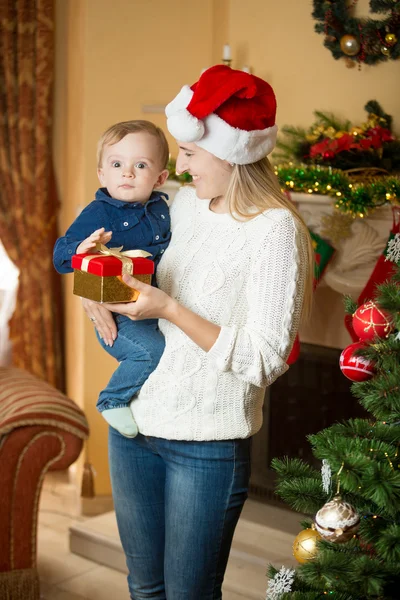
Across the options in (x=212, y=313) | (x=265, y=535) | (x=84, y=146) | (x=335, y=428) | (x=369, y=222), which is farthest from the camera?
(x=84, y=146)

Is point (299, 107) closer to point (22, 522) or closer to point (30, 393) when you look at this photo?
point (30, 393)

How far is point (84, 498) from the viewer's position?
362 cm

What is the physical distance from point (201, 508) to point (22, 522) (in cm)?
115

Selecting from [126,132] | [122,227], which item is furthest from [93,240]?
[126,132]

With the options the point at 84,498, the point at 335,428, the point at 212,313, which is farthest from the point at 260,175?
the point at 84,498

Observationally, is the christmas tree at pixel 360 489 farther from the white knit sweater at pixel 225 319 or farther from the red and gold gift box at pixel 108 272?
the red and gold gift box at pixel 108 272

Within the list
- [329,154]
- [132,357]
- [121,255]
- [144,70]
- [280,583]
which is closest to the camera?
[280,583]

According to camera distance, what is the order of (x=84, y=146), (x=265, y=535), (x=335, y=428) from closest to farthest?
(x=335, y=428) → (x=265, y=535) → (x=84, y=146)

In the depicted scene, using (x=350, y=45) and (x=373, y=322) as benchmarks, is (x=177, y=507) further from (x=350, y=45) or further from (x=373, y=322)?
(x=350, y=45)

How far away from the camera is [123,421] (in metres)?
1.68

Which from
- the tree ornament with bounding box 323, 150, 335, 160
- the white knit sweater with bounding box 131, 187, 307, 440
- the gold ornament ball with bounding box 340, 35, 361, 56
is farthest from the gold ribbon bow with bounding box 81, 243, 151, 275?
the gold ornament ball with bounding box 340, 35, 361, 56

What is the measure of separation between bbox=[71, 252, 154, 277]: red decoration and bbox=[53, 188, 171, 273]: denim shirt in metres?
0.15

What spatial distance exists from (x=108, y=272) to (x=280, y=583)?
2.16 feet

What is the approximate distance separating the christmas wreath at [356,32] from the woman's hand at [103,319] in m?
1.77
